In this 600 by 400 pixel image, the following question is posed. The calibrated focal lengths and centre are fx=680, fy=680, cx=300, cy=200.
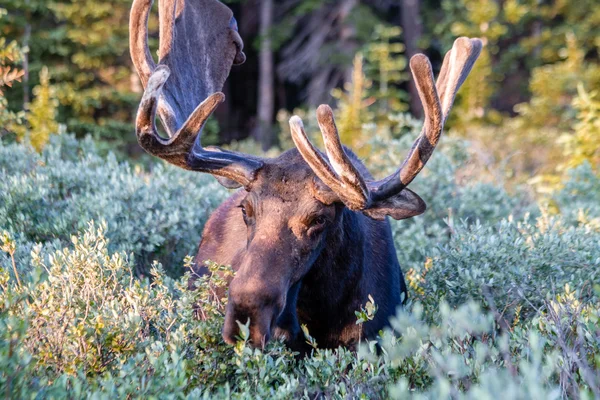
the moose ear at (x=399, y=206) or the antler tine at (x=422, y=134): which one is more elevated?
the antler tine at (x=422, y=134)

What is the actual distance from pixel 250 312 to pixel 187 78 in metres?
2.10

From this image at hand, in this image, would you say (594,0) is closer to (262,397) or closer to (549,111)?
(549,111)

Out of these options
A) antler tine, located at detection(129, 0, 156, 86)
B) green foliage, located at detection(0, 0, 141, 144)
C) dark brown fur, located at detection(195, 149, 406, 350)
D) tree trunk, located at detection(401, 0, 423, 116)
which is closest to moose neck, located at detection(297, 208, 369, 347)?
dark brown fur, located at detection(195, 149, 406, 350)

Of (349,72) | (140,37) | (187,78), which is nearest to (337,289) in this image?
(187,78)

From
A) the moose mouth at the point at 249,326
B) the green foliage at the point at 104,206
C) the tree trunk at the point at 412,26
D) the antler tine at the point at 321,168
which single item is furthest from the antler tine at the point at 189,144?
the tree trunk at the point at 412,26

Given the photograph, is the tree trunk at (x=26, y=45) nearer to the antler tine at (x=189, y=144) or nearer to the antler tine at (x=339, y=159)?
the antler tine at (x=189, y=144)

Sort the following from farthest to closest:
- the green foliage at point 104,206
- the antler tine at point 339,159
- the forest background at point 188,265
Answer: the green foliage at point 104,206 → the antler tine at point 339,159 → the forest background at point 188,265

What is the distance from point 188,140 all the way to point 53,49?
11340mm

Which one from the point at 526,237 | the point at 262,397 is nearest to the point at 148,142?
the point at 262,397

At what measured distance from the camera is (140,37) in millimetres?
4328

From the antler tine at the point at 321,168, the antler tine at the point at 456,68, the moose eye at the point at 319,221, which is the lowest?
the moose eye at the point at 319,221

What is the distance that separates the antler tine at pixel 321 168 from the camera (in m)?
3.34

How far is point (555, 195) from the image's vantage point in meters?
7.33

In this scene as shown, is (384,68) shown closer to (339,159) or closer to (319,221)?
(319,221)
